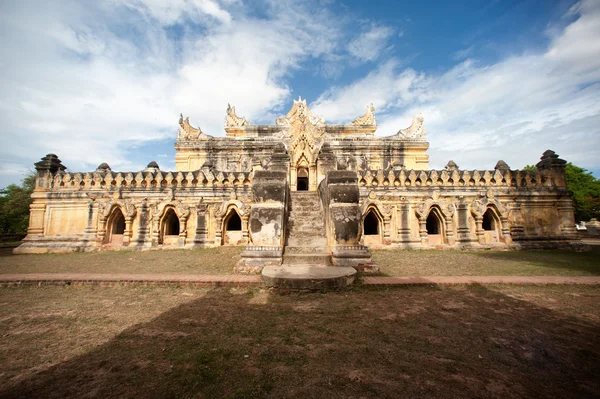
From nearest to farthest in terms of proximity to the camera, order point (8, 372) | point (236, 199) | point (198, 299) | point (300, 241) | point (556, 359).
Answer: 1. point (8, 372)
2. point (556, 359)
3. point (198, 299)
4. point (300, 241)
5. point (236, 199)

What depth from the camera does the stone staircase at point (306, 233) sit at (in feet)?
27.8

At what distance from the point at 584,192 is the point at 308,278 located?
43.5m

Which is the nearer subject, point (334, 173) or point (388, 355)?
point (388, 355)

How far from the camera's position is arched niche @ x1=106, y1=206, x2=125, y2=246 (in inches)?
613

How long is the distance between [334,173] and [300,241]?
277cm

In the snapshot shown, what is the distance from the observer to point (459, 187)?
15.7m

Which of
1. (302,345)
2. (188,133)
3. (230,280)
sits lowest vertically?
(302,345)

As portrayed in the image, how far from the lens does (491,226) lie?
51.8 ft

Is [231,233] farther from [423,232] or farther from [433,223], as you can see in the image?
[433,223]

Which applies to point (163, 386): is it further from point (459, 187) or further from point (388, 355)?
point (459, 187)

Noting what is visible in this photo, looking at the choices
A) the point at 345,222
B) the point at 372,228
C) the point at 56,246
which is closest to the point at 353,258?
the point at 345,222

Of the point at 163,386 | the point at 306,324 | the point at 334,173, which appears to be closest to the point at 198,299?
the point at 306,324

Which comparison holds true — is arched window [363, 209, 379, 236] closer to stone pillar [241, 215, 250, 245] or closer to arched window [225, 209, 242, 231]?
stone pillar [241, 215, 250, 245]

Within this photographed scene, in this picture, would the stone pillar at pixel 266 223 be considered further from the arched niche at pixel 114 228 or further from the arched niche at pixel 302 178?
the arched niche at pixel 114 228
